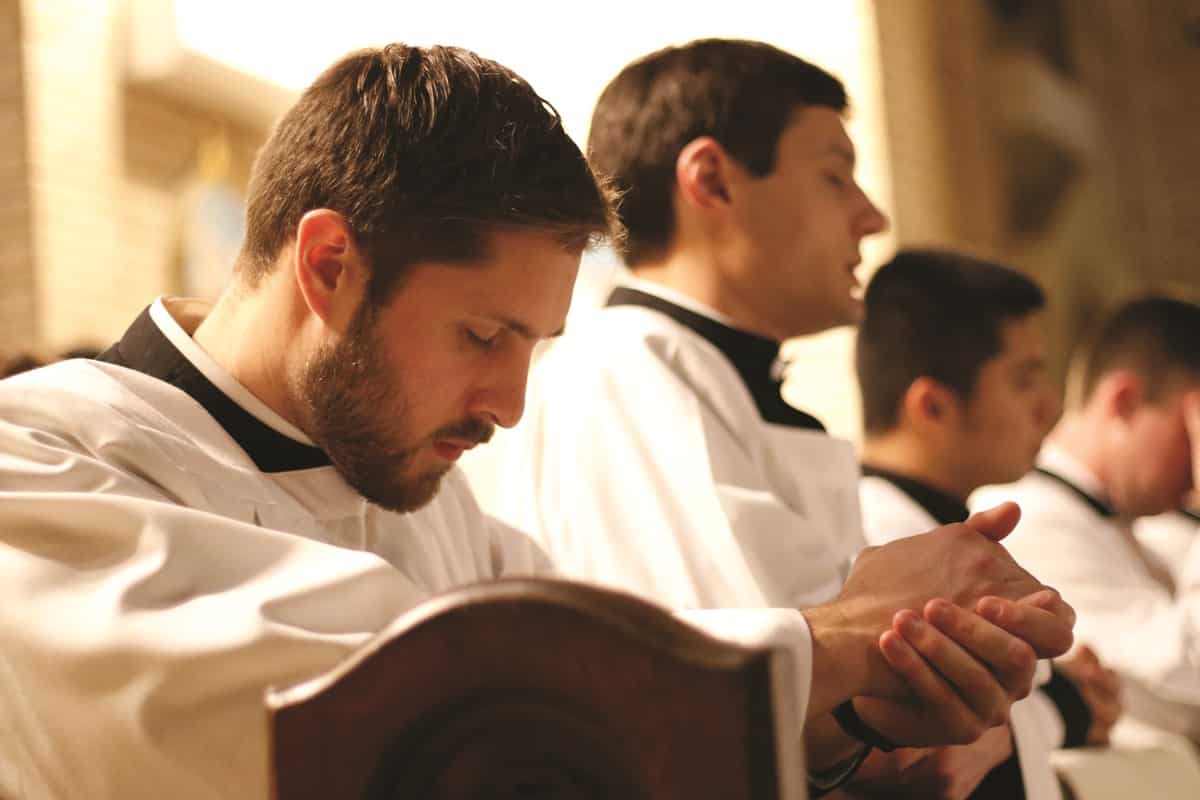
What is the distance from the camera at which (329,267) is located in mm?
2023

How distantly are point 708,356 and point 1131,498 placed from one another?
2.36 metres

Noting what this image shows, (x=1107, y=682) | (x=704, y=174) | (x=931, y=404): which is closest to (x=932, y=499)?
(x=931, y=404)

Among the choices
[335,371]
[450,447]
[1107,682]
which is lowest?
[1107,682]

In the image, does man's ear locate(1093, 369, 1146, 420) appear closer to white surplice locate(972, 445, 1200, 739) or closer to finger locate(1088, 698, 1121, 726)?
white surplice locate(972, 445, 1200, 739)

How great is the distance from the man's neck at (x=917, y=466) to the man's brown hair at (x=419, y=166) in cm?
182

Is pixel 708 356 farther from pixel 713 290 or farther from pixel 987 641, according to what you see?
pixel 987 641

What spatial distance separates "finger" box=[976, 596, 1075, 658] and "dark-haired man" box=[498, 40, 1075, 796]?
0.76m

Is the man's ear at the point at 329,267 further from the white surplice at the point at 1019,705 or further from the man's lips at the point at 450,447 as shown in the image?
the white surplice at the point at 1019,705

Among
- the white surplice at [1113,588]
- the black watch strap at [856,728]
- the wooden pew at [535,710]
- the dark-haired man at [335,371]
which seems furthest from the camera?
the white surplice at [1113,588]

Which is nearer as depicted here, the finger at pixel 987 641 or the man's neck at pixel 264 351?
the finger at pixel 987 641

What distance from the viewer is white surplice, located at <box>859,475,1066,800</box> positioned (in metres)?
2.68

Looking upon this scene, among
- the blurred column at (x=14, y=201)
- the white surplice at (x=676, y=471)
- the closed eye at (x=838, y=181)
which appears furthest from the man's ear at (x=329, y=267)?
the blurred column at (x=14, y=201)

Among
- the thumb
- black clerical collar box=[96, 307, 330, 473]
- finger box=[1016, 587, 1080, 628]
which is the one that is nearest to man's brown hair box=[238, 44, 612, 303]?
black clerical collar box=[96, 307, 330, 473]

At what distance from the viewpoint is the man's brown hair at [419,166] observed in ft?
6.61
